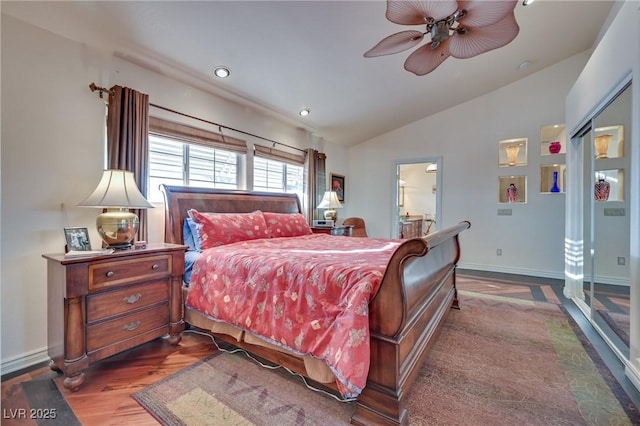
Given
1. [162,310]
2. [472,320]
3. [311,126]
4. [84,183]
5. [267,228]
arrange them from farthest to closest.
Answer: [311,126] → [267,228] → [472,320] → [84,183] → [162,310]

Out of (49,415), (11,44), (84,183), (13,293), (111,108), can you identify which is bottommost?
(49,415)

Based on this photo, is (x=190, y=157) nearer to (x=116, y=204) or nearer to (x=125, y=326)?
(x=116, y=204)

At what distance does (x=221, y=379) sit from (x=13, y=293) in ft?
5.36

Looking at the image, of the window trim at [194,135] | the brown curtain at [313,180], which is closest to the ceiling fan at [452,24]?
the window trim at [194,135]

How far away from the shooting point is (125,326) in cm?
193

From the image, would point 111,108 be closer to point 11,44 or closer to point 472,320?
point 11,44

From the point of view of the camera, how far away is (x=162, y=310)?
84.7 inches

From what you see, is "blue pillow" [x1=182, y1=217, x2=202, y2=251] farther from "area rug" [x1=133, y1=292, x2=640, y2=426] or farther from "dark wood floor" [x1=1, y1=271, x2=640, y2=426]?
"area rug" [x1=133, y1=292, x2=640, y2=426]

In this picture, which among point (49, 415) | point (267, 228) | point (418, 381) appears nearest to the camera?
point (49, 415)

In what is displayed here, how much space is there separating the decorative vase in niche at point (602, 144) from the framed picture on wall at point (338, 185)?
3.91 metres

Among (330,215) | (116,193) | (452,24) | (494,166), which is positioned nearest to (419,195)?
(494,166)

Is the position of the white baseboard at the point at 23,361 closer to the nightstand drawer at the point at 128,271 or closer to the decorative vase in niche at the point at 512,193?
the nightstand drawer at the point at 128,271

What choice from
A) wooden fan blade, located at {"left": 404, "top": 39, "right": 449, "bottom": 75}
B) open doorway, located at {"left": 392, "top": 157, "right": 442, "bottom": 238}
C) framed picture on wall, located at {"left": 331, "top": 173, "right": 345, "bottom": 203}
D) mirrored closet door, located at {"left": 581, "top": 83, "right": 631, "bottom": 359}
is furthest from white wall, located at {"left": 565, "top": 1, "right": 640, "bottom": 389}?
open doorway, located at {"left": 392, "top": 157, "right": 442, "bottom": 238}

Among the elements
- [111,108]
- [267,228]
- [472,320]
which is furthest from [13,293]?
[472,320]
